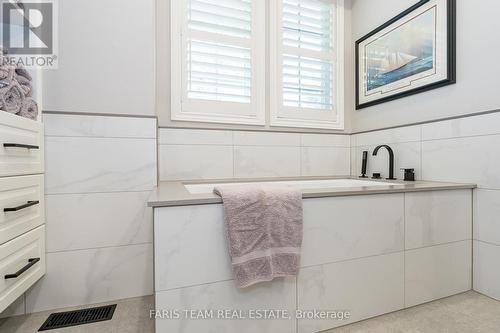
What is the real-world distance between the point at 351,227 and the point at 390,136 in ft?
3.91

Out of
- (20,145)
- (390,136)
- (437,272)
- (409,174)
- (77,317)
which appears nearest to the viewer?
(20,145)

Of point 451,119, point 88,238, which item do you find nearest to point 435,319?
point 451,119

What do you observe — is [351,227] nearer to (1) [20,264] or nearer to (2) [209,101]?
(2) [209,101]

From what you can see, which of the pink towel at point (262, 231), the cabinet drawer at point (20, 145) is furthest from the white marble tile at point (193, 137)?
the pink towel at point (262, 231)

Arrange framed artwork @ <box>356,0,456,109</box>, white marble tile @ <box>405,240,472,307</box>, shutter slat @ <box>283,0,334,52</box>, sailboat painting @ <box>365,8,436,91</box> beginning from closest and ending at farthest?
white marble tile @ <box>405,240,472,307</box> < framed artwork @ <box>356,0,456,109</box> < sailboat painting @ <box>365,8,436,91</box> < shutter slat @ <box>283,0,334,52</box>

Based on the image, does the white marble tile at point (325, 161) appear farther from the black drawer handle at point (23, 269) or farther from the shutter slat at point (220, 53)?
the black drawer handle at point (23, 269)

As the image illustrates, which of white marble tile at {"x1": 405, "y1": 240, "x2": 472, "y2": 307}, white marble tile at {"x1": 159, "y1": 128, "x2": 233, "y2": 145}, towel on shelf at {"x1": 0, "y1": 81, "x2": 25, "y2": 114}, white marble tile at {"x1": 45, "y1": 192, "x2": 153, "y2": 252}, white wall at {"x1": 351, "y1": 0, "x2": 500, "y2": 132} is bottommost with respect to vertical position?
white marble tile at {"x1": 405, "y1": 240, "x2": 472, "y2": 307}

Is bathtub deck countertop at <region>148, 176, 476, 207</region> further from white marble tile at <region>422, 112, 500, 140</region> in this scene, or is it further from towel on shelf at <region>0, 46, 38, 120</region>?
towel on shelf at <region>0, 46, 38, 120</region>

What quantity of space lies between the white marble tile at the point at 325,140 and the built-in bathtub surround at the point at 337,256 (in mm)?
1052

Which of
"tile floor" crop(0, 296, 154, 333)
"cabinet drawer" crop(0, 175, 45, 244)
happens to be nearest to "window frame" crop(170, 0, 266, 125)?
"cabinet drawer" crop(0, 175, 45, 244)

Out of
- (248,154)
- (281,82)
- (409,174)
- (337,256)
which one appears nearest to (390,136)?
(409,174)

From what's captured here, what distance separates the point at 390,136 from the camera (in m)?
2.13

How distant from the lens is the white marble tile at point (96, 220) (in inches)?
58.9

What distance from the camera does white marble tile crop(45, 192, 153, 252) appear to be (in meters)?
1.50
